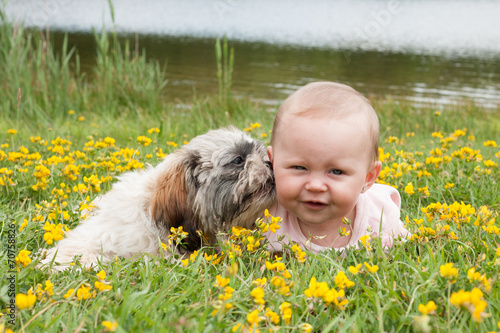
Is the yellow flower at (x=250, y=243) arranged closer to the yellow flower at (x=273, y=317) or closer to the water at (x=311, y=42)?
the yellow flower at (x=273, y=317)

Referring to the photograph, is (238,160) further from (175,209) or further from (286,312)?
(286,312)

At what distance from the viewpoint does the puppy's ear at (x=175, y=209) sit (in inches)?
115

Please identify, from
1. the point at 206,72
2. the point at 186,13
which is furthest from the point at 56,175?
the point at 186,13

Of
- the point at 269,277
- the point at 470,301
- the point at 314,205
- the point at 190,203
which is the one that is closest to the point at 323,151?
the point at 314,205

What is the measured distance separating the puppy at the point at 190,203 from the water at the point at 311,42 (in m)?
5.09

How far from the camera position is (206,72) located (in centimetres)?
1734

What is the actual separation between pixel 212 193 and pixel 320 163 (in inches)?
28.7

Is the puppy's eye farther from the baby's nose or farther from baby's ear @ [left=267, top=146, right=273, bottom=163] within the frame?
the baby's nose

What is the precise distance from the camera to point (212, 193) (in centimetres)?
297

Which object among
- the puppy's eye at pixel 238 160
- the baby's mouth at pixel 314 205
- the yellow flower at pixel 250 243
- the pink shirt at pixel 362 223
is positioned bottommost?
the pink shirt at pixel 362 223

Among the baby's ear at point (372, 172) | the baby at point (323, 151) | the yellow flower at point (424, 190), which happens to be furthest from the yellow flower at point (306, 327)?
the yellow flower at point (424, 190)

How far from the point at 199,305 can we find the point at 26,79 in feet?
22.0

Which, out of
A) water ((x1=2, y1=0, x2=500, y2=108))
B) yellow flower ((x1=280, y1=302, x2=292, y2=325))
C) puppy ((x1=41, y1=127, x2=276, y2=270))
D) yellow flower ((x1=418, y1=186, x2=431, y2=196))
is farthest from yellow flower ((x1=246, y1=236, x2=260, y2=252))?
water ((x1=2, y1=0, x2=500, y2=108))

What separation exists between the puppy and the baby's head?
32 centimetres
